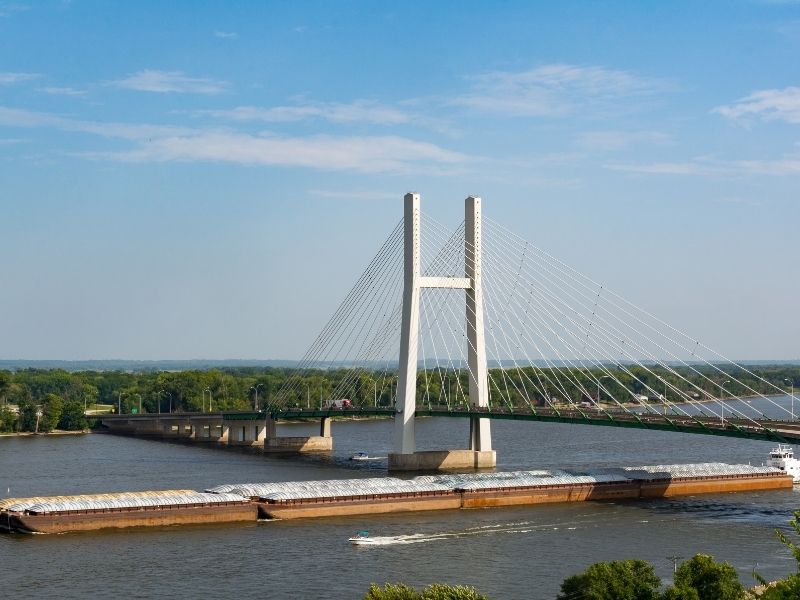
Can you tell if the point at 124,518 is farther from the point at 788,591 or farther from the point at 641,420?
the point at 788,591

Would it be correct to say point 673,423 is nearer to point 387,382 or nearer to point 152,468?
point 152,468

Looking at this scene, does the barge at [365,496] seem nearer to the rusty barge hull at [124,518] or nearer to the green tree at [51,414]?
the rusty barge hull at [124,518]

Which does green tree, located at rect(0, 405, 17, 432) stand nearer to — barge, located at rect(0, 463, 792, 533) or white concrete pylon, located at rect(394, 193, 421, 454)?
white concrete pylon, located at rect(394, 193, 421, 454)

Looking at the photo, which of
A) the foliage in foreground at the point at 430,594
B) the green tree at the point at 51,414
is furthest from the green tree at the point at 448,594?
the green tree at the point at 51,414

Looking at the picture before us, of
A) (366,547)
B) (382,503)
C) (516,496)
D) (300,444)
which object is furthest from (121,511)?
(300,444)

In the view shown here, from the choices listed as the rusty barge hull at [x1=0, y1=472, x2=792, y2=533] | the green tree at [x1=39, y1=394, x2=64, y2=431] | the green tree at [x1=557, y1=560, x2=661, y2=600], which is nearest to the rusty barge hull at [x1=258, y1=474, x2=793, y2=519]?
the rusty barge hull at [x1=0, y1=472, x2=792, y2=533]
